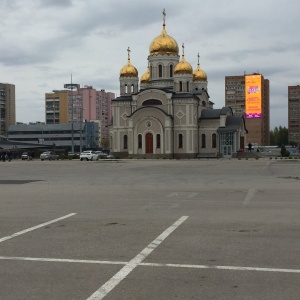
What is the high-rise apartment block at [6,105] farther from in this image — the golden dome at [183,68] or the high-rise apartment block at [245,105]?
the golden dome at [183,68]

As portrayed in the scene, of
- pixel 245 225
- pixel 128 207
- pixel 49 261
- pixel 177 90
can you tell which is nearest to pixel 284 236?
pixel 245 225

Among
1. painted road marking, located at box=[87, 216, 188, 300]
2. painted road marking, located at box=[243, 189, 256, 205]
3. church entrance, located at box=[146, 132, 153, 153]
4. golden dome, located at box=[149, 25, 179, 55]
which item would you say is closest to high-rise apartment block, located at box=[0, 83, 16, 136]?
golden dome, located at box=[149, 25, 179, 55]

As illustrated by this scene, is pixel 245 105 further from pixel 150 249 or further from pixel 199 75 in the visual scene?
pixel 150 249

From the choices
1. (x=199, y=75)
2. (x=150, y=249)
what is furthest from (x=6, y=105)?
(x=150, y=249)

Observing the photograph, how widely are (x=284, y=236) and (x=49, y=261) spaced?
3.97 meters

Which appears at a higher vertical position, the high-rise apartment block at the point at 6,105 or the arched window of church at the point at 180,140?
the high-rise apartment block at the point at 6,105

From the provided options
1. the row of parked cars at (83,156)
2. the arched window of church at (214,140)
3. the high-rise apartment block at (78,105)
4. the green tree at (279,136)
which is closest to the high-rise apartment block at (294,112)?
the green tree at (279,136)

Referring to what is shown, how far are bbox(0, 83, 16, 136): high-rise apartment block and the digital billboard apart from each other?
8292cm

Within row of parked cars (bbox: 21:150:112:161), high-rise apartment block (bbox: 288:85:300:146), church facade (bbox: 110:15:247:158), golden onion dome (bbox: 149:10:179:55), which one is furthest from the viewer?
high-rise apartment block (bbox: 288:85:300:146)

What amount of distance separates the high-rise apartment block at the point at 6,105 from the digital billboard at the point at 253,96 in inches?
3264

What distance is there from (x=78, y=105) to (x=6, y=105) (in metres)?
25.1

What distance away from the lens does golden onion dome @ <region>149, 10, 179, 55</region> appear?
65688 mm

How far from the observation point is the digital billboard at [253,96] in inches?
4155

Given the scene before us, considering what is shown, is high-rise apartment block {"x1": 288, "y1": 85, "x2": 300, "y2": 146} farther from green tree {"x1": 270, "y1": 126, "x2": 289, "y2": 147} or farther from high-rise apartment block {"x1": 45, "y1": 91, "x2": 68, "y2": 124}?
high-rise apartment block {"x1": 45, "y1": 91, "x2": 68, "y2": 124}
